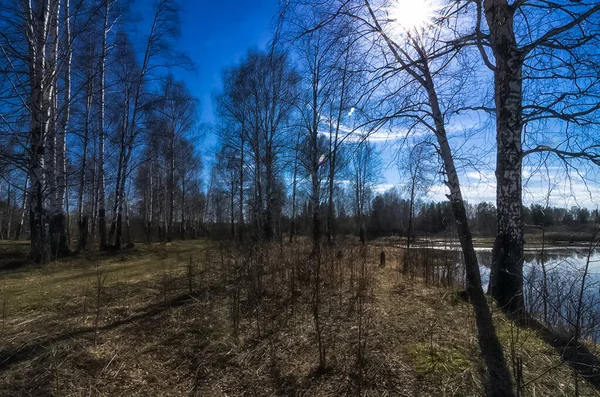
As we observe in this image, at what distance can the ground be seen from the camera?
2807 millimetres

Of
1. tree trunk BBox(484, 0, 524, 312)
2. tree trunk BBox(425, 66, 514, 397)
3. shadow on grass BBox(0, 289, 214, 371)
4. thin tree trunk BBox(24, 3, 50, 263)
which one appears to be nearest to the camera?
tree trunk BBox(425, 66, 514, 397)

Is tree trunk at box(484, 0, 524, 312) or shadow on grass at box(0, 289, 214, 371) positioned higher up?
tree trunk at box(484, 0, 524, 312)

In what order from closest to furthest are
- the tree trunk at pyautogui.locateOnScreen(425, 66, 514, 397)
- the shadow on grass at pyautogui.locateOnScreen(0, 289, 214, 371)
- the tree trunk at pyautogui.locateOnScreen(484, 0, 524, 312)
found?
the tree trunk at pyautogui.locateOnScreen(425, 66, 514, 397) → the shadow on grass at pyautogui.locateOnScreen(0, 289, 214, 371) → the tree trunk at pyautogui.locateOnScreen(484, 0, 524, 312)

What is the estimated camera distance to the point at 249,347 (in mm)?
3693

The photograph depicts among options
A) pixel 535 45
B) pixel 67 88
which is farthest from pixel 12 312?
pixel 67 88

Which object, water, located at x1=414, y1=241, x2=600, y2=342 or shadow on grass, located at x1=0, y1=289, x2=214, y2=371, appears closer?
water, located at x1=414, y1=241, x2=600, y2=342

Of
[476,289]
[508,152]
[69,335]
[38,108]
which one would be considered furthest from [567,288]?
[38,108]

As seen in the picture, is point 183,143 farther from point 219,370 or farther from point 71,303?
point 219,370

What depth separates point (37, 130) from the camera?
827 cm

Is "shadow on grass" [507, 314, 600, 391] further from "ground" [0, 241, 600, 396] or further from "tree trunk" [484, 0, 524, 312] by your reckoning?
"tree trunk" [484, 0, 524, 312]

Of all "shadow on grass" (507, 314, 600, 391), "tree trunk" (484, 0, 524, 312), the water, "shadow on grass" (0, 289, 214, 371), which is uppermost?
"tree trunk" (484, 0, 524, 312)

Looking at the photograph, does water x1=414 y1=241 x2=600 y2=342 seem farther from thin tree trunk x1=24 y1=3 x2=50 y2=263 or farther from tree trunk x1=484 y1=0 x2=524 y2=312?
thin tree trunk x1=24 y1=3 x2=50 y2=263

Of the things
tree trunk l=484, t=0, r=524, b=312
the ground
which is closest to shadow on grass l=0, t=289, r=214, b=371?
the ground

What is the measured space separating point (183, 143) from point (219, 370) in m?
22.1
